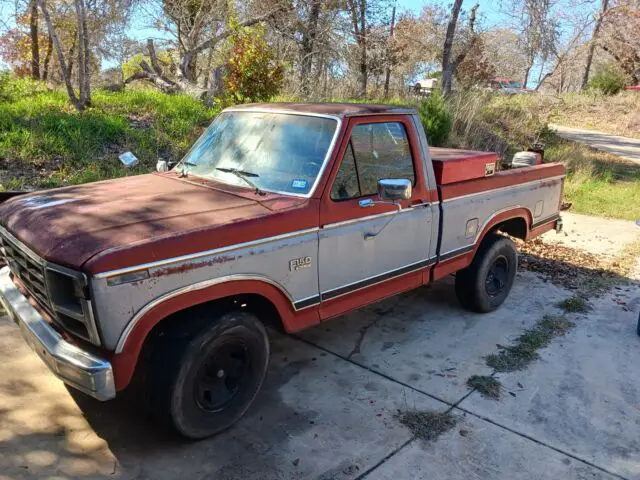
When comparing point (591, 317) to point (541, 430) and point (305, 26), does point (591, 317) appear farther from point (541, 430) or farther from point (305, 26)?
point (305, 26)

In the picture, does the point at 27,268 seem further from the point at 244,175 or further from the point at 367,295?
the point at 367,295

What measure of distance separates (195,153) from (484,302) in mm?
3013

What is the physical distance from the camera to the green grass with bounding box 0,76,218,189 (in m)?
7.71

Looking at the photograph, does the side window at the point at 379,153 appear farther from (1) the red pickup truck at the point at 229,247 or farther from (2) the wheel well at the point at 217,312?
(2) the wheel well at the point at 217,312

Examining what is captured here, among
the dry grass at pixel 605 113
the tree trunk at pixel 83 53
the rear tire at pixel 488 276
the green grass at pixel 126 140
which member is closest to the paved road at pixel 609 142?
the dry grass at pixel 605 113

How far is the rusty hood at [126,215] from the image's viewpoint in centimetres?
277

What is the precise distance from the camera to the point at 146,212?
3.22 metres

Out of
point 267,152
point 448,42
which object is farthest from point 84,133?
point 448,42

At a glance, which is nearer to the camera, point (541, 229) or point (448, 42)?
point (541, 229)

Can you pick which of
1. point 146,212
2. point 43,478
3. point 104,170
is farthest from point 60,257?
point 104,170

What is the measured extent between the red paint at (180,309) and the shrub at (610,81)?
34.0 m

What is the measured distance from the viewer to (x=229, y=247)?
303 cm

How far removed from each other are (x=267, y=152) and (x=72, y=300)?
169 centimetres

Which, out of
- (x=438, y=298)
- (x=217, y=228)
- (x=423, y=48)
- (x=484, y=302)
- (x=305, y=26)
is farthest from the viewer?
(x=423, y=48)
